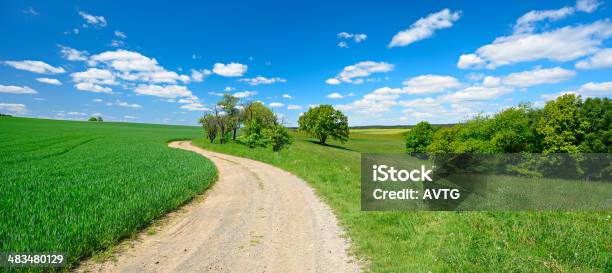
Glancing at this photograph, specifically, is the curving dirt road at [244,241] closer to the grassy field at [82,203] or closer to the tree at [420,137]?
the grassy field at [82,203]

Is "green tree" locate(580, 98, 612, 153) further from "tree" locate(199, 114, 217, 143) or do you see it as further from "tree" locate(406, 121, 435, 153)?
"tree" locate(199, 114, 217, 143)

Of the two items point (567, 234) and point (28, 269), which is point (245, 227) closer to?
point (28, 269)

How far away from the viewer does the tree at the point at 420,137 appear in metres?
69.9

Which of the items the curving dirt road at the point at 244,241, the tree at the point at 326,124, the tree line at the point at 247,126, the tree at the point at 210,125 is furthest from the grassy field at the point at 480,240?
the tree at the point at 326,124

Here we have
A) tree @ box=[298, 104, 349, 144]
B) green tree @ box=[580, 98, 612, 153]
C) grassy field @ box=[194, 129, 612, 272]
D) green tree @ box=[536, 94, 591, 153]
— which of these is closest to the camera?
grassy field @ box=[194, 129, 612, 272]

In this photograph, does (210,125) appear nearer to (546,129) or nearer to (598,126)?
(546,129)

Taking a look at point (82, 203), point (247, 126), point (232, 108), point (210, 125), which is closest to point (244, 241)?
point (82, 203)

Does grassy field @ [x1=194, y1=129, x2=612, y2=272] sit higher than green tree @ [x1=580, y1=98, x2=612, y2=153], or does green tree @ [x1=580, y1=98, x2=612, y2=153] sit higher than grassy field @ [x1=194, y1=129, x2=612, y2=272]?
green tree @ [x1=580, y1=98, x2=612, y2=153]

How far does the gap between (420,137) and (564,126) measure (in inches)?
1324

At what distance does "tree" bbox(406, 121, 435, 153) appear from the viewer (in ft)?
229

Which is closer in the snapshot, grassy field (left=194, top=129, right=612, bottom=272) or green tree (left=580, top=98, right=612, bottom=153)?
grassy field (left=194, top=129, right=612, bottom=272)

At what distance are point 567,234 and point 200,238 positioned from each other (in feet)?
36.8

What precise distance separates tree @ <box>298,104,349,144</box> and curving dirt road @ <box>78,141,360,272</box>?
63512 mm

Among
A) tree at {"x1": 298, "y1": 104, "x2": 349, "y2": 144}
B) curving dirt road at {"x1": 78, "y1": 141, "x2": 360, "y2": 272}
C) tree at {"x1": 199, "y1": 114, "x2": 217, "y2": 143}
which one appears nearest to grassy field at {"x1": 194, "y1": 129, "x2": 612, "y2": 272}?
curving dirt road at {"x1": 78, "y1": 141, "x2": 360, "y2": 272}
